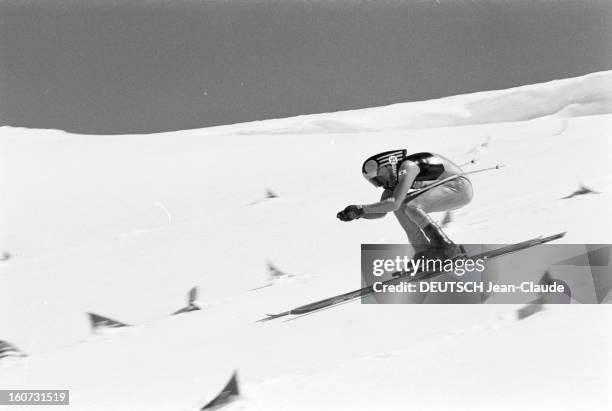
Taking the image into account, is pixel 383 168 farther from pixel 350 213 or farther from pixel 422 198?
pixel 350 213

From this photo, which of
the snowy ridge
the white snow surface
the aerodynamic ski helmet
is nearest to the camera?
the white snow surface

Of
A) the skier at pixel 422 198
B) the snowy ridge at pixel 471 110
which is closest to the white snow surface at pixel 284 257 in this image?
the snowy ridge at pixel 471 110

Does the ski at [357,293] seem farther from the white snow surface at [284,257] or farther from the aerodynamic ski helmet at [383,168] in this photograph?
the aerodynamic ski helmet at [383,168]

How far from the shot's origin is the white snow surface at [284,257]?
399 centimetres

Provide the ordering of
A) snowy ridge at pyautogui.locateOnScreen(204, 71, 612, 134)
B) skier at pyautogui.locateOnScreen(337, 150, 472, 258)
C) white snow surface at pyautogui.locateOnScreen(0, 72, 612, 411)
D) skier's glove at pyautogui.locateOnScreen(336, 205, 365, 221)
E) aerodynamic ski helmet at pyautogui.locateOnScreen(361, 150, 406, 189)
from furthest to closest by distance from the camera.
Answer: snowy ridge at pyautogui.locateOnScreen(204, 71, 612, 134)
aerodynamic ski helmet at pyautogui.locateOnScreen(361, 150, 406, 189)
skier at pyautogui.locateOnScreen(337, 150, 472, 258)
skier's glove at pyautogui.locateOnScreen(336, 205, 365, 221)
white snow surface at pyautogui.locateOnScreen(0, 72, 612, 411)

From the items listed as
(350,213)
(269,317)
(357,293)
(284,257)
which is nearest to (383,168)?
(350,213)

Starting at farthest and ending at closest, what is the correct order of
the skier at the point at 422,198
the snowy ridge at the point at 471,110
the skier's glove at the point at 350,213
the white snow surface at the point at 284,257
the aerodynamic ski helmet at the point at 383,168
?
the snowy ridge at the point at 471,110 < the aerodynamic ski helmet at the point at 383,168 < the skier at the point at 422,198 < the skier's glove at the point at 350,213 < the white snow surface at the point at 284,257

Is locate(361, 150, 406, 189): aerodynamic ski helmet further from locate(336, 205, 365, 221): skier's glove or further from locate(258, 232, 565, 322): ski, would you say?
locate(258, 232, 565, 322): ski

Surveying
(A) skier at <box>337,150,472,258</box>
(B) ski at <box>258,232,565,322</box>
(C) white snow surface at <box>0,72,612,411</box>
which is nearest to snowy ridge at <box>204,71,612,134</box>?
(C) white snow surface at <box>0,72,612,411</box>

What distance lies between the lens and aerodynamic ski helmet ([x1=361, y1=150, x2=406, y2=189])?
459cm

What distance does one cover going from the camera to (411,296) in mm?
4453

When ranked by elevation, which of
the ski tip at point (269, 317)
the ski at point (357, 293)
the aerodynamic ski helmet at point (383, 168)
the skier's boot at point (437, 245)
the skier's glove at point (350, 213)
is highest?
the aerodynamic ski helmet at point (383, 168)

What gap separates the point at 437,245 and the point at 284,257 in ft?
3.69

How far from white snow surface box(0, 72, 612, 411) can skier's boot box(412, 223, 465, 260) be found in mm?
220
